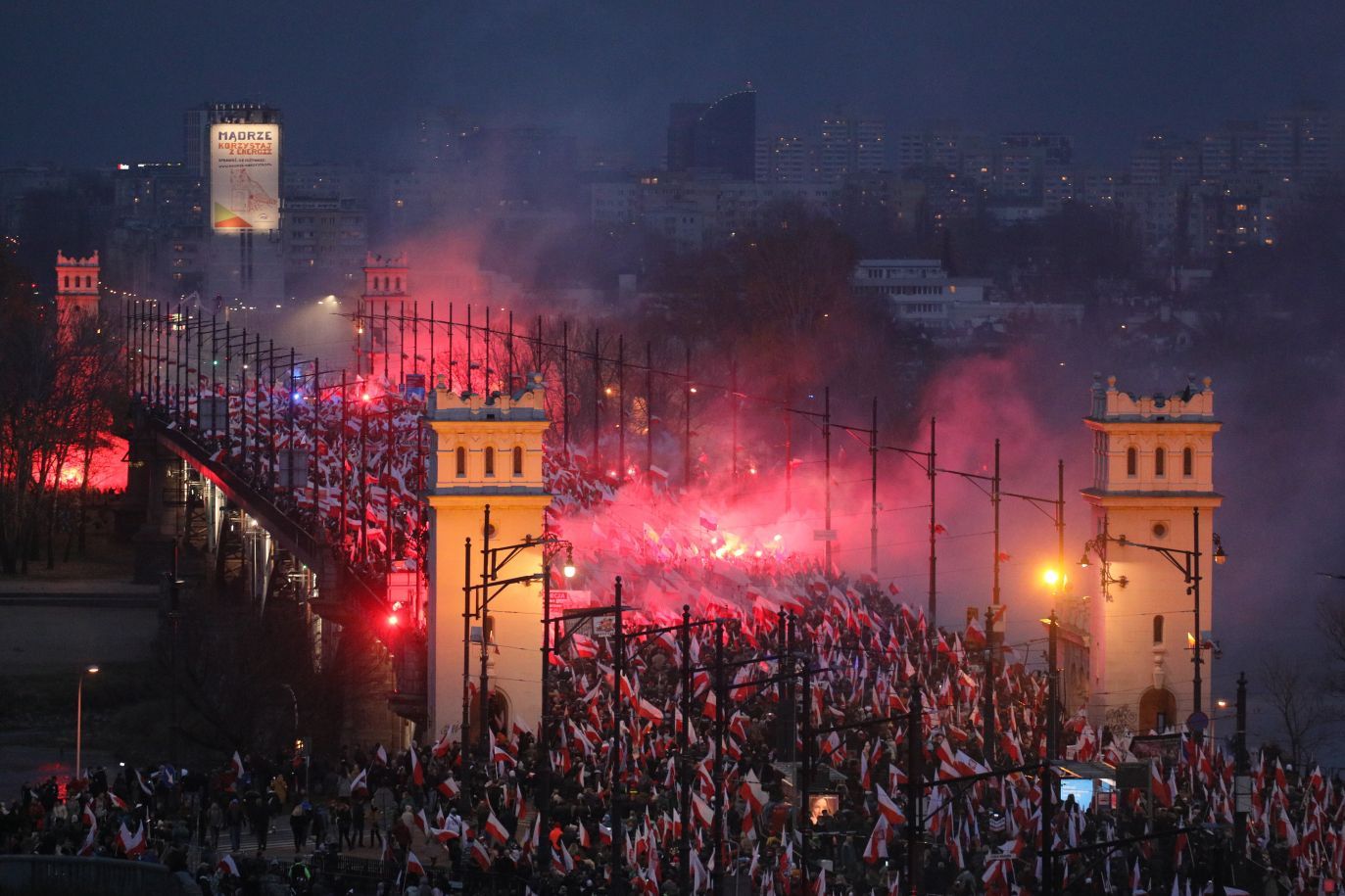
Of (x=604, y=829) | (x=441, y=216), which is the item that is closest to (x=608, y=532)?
(x=604, y=829)

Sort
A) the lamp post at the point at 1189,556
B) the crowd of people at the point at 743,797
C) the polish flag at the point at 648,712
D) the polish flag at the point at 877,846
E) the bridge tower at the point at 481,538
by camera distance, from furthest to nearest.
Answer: the bridge tower at the point at 481,538 → the lamp post at the point at 1189,556 → the polish flag at the point at 648,712 → the polish flag at the point at 877,846 → the crowd of people at the point at 743,797

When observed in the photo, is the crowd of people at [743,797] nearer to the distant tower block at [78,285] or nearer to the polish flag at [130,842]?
the polish flag at [130,842]

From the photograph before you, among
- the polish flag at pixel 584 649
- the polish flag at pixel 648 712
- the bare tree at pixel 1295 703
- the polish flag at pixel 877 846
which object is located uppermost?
the polish flag at pixel 584 649

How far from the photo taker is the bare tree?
42.4 m

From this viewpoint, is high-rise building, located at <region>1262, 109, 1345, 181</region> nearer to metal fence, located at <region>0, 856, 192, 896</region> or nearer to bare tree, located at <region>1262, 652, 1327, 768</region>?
bare tree, located at <region>1262, 652, 1327, 768</region>

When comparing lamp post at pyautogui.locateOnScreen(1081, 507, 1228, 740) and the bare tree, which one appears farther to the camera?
the bare tree

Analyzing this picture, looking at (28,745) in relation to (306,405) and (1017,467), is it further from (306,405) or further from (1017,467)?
(1017,467)

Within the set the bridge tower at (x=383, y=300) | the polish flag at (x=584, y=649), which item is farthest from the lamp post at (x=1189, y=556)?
the bridge tower at (x=383, y=300)

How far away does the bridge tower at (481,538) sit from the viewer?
124ft

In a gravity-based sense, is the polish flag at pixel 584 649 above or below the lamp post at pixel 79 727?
above

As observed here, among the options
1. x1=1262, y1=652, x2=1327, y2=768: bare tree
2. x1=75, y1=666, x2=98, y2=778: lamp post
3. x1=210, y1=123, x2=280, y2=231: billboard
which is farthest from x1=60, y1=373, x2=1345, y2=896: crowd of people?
x1=210, y1=123, x2=280, y2=231: billboard

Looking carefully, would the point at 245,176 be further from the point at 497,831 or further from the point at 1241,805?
the point at 1241,805

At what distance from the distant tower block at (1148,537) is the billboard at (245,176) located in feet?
312

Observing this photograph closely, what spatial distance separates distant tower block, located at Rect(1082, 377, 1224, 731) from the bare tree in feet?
7.71
